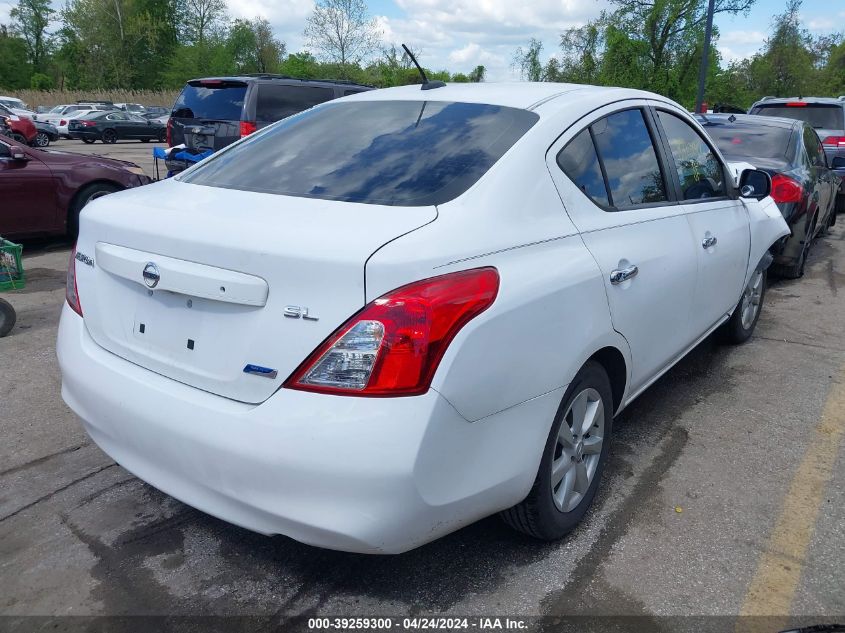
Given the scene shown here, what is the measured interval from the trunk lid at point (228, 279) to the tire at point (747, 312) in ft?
11.1

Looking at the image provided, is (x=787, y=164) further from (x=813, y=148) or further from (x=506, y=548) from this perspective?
(x=506, y=548)

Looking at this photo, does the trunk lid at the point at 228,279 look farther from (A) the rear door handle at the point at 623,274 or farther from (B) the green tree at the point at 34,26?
(B) the green tree at the point at 34,26

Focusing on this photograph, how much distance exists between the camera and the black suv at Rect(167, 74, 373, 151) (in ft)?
30.8

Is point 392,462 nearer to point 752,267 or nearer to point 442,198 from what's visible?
point 442,198

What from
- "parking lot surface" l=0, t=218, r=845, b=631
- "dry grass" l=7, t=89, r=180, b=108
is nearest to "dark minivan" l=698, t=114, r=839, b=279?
"parking lot surface" l=0, t=218, r=845, b=631

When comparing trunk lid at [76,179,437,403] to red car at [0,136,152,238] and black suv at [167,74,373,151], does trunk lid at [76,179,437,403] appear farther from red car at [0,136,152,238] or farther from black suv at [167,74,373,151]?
black suv at [167,74,373,151]

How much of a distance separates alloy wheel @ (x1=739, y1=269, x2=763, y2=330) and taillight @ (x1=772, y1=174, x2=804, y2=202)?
172 cm

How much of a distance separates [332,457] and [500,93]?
1893mm

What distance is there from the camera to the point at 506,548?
8.95 ft

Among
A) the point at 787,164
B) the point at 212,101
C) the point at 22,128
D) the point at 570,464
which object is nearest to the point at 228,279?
the point at 570,464

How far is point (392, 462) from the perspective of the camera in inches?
77.5

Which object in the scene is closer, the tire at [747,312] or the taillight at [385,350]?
the taillight at [385,350]

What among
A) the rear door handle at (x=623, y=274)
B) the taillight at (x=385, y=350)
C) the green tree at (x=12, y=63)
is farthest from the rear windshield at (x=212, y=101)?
the green tree at (x=12, y=63)

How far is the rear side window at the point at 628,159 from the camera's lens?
120 inches
